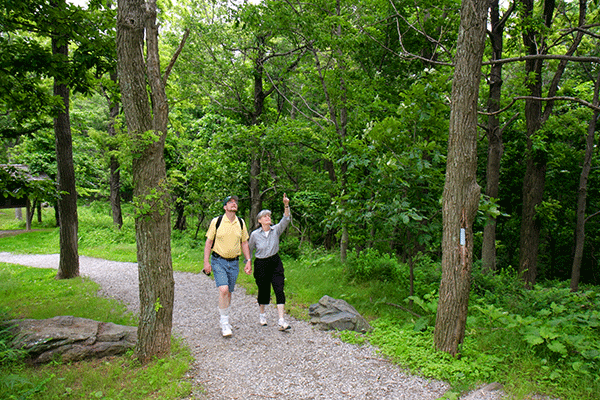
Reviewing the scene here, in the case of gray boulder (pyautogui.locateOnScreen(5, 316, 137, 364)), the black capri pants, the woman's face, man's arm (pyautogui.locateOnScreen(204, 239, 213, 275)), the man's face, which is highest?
the man's face

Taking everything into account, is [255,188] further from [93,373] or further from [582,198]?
[582,198]

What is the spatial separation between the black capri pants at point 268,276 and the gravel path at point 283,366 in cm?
55

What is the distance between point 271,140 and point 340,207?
4815mm

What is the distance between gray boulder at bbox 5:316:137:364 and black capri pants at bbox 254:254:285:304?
6.63 ft

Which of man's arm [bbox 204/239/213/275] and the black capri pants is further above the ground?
man's arm [bbox 204/239/213/275]

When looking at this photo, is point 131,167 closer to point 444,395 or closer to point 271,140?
point 444,395

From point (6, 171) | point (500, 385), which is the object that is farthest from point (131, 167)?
point (500, 385)

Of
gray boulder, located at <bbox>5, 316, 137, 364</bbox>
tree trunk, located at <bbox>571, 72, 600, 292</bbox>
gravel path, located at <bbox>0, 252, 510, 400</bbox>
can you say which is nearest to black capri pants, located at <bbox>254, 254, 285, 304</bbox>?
gravel path, located at <bbox>0, 252, 510, 400</bbox>

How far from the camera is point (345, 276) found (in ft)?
28.0

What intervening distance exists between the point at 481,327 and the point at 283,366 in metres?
3.10

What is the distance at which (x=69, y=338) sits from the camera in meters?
4.80

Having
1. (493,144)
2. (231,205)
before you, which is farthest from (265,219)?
(493,144)

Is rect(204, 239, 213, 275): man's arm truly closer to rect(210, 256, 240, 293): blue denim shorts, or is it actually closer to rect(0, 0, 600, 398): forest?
rect(210, 256, 240, 293): blue denim shorts

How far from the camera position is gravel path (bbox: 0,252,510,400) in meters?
4.00
